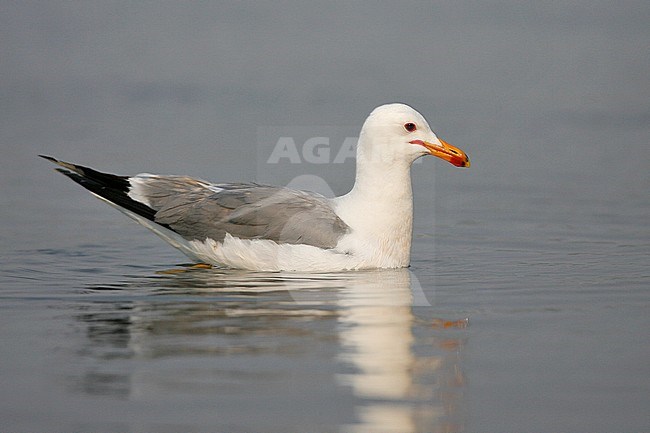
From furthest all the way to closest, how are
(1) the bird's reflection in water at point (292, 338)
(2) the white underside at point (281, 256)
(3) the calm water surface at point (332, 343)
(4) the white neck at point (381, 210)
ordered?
(4) the white neck at point (381, 210) < (2) the white underside at point (281, 256) < (1) the bird's reflection in water at point (292, 338) < (3) the calm water surface at point (332, 343)

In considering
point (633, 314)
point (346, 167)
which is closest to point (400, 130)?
point (633, 314)

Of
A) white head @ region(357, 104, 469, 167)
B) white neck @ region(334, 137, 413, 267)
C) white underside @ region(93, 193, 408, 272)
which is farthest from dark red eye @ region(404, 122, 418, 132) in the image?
white underside @ region(93, 193, 408, 272)

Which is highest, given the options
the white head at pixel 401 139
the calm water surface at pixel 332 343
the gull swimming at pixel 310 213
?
the white head at pixel 401 139

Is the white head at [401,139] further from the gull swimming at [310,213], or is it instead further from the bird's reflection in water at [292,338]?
the bird's reflection in water at [292,338]

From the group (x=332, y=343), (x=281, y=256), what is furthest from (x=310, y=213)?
(x=332, y=343)

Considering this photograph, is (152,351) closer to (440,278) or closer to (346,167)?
(440,278)

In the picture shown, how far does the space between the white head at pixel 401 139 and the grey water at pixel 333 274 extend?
2.93 feet

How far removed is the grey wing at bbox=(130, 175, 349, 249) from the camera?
30.3ft

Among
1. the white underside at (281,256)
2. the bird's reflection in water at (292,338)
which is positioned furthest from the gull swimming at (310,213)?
the bird's reflection in water at (292,338)

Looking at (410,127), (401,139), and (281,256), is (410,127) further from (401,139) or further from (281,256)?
(281,256)

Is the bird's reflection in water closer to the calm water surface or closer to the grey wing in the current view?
the calm water surface

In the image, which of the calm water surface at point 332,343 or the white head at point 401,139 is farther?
the white head at point 401,139

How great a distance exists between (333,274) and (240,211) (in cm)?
92

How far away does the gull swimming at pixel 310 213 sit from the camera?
9250 mm
